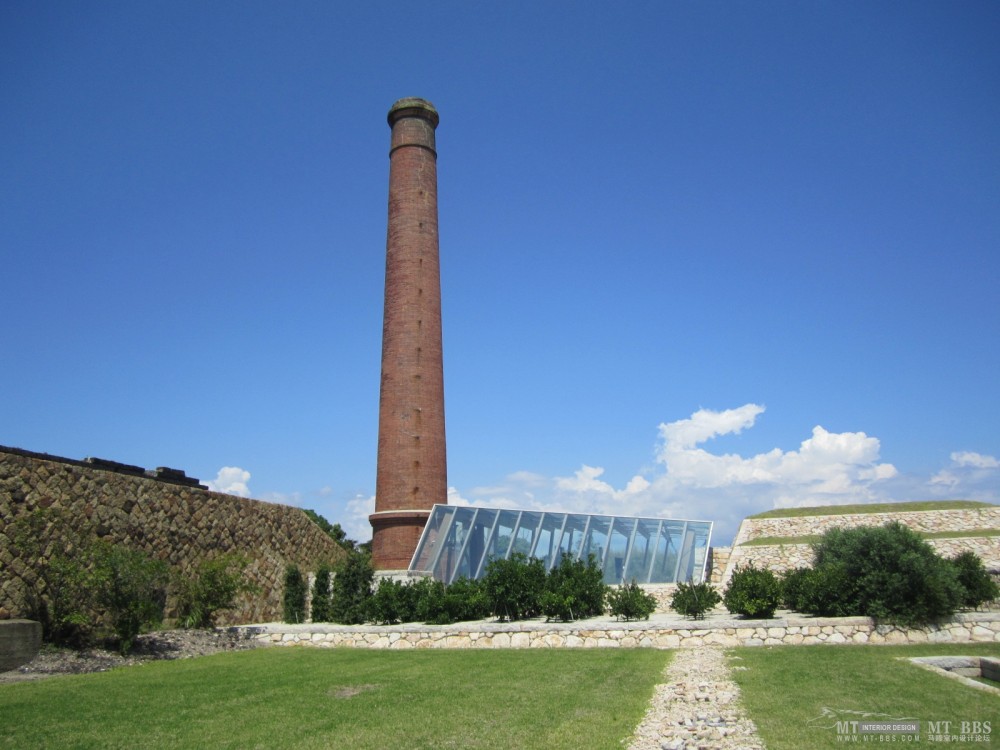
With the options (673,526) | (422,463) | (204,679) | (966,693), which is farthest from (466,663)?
(673,526)

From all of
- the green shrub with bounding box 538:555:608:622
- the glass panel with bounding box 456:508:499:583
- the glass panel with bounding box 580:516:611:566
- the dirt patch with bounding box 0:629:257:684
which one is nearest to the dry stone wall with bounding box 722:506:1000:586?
the glass panel with bounding box 580:516:611:566

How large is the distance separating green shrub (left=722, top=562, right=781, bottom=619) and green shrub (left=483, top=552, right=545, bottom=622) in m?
4.48

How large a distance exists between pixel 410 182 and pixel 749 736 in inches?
929

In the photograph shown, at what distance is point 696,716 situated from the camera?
7215 mm

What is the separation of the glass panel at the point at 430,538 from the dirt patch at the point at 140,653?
6.94 m

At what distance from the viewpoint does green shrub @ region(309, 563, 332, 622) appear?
748 inches

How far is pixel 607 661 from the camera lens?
11531 millimetres

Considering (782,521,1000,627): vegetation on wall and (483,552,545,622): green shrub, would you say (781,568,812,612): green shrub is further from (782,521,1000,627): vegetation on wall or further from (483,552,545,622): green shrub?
(483,552,545,622): green shrub

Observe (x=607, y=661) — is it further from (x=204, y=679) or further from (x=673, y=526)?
(x=673, y=526)

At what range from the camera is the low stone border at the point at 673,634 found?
42.4 feet

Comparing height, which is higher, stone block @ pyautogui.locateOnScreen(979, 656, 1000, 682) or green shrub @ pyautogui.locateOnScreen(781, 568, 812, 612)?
green shrub @ pyautogui.locateOnScreen(781, 568, 812, 612)

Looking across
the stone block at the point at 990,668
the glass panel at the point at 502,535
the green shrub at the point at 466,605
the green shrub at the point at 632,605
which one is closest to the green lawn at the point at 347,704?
the green shrub at the point at 632,605

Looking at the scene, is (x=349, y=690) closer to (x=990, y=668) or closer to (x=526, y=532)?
(x=990, y=668)

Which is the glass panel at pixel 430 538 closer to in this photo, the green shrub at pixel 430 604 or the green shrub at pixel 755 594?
the green shrub at pixel 430 604
